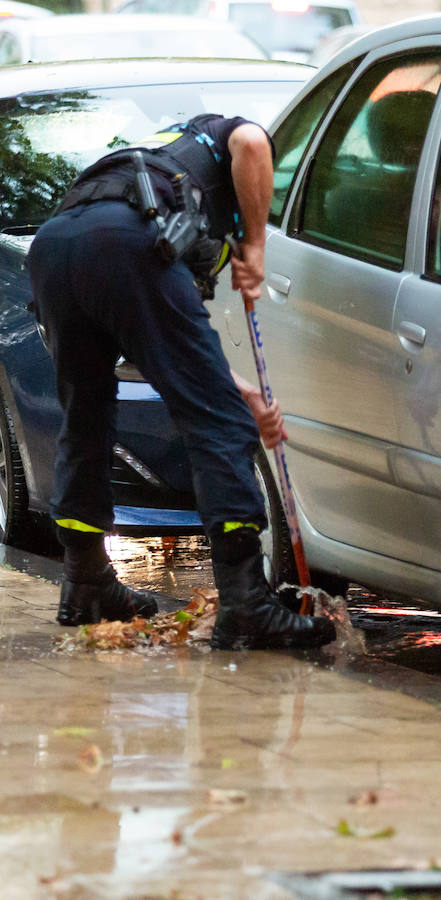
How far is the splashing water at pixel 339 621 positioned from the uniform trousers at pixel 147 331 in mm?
475

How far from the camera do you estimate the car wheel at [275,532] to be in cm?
544

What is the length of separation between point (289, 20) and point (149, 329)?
60.7ft

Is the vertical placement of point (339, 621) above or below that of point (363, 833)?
below

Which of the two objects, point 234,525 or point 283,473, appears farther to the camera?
point 283,473

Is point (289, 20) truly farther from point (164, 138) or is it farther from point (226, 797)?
point (226, 797)

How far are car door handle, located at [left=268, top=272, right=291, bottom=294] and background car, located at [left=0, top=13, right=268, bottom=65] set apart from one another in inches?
443

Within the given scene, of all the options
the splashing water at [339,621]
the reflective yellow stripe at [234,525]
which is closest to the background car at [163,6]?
the splashing water at [339,621]

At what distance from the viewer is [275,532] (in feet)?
17.9

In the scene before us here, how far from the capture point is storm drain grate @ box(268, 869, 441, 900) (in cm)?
303

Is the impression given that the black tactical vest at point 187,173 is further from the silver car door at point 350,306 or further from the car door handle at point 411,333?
the car door handle at point 411,333

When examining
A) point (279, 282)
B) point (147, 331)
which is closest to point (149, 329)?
point (147, 331)

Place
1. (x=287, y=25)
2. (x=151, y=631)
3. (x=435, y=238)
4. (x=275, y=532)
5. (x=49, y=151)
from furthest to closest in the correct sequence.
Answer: (x=287, y=25), (x=49, y=151), (x=275, y=532), (x=151, y=631), (x=435, y=238)

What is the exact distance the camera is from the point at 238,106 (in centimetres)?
696

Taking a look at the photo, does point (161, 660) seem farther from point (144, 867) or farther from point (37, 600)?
point (144, 867)
